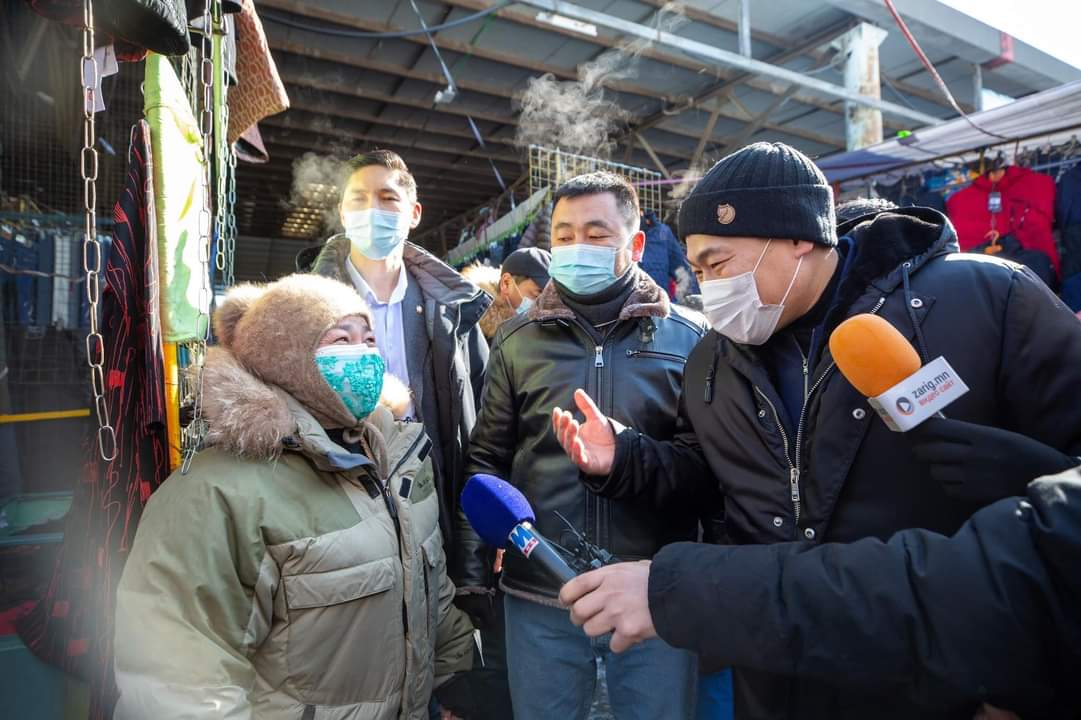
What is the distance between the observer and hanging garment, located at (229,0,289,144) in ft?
9.68

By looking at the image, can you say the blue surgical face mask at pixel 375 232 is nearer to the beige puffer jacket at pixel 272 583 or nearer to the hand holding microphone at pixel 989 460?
the beige puffer jacket at pixel 272 583

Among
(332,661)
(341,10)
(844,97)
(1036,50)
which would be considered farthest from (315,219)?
(332,661)

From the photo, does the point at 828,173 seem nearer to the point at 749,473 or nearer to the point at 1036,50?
the point at 1036,50

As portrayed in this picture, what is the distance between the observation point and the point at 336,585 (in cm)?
163

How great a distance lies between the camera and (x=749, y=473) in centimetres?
160

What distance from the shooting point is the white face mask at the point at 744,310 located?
1646 mm

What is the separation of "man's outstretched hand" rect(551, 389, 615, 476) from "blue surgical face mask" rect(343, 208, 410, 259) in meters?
1.51

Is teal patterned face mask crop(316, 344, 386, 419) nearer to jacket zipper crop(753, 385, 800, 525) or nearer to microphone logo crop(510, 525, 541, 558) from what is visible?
microphone logo crop(510, 525, 541, 558)

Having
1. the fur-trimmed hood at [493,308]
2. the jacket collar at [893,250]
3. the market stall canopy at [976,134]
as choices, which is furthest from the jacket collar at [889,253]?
the market stall canopy at [976,134]

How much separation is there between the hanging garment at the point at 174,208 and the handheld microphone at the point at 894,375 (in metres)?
1.83

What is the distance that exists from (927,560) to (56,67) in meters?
5.97

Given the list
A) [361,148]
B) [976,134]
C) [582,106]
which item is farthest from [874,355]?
[361,148]

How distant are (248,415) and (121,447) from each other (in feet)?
1.83

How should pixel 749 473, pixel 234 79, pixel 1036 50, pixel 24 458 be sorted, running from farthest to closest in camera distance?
pixel 1036 50
pixel 24 458
pixel 234 79
pixel 749 473
